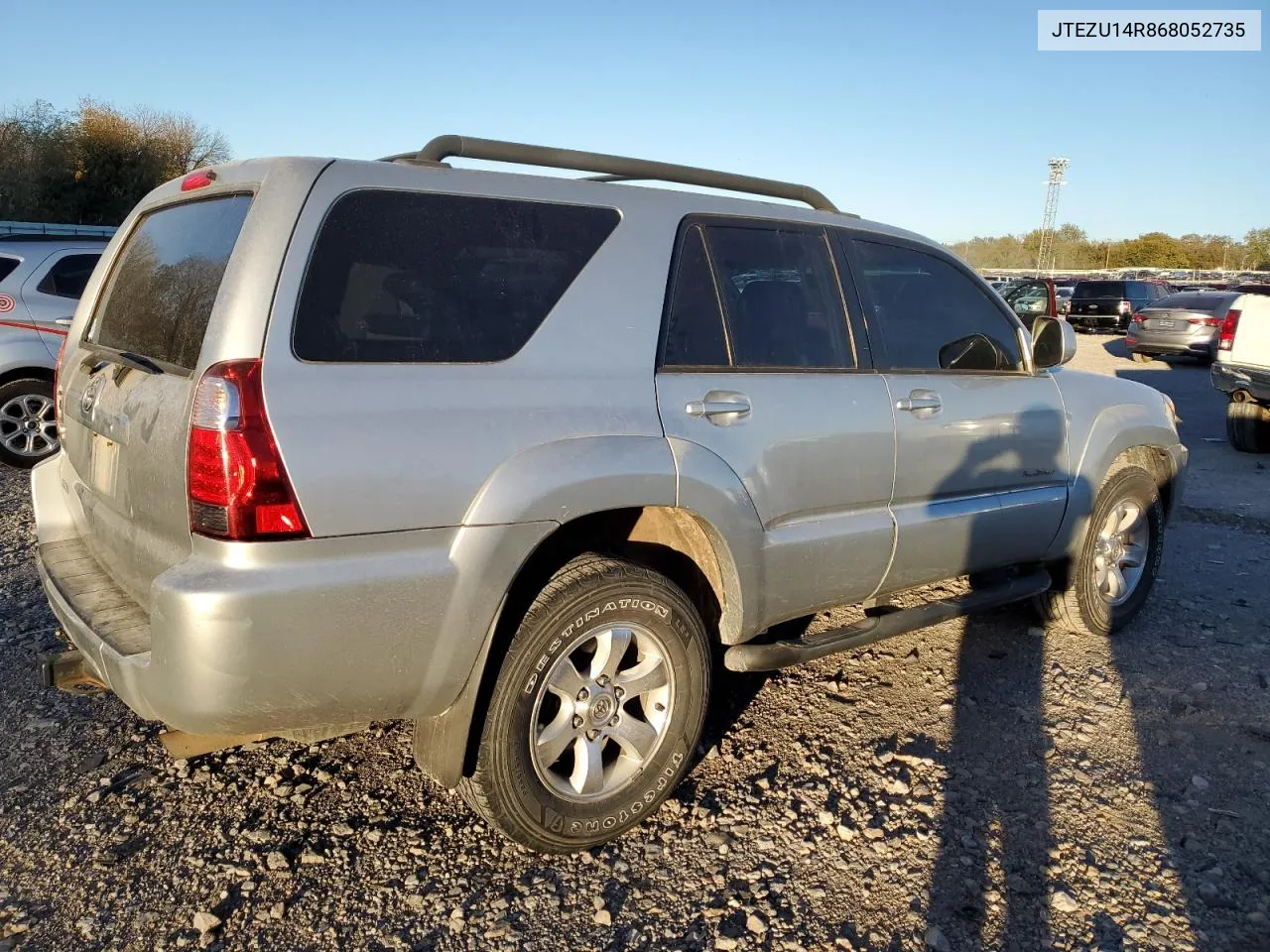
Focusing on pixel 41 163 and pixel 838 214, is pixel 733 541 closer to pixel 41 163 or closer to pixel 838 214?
pixel 838 214

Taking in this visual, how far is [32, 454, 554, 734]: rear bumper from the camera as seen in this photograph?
2217mm

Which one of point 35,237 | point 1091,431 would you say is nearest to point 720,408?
point 1091,431

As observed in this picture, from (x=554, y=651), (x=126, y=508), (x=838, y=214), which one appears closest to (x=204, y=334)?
(x=126, y=508)

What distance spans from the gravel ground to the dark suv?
24.1 m

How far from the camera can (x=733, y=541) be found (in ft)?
9.86

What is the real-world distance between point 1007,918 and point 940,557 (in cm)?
147

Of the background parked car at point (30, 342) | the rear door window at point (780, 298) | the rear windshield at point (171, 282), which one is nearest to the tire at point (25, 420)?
the background parked car at point (30, 342)

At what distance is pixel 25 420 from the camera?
7.57 m

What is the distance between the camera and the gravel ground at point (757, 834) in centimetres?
255

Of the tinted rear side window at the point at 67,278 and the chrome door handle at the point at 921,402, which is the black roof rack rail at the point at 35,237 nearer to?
the tinted rear side window at the point at 67,278

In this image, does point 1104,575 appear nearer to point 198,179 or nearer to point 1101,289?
point 198,179

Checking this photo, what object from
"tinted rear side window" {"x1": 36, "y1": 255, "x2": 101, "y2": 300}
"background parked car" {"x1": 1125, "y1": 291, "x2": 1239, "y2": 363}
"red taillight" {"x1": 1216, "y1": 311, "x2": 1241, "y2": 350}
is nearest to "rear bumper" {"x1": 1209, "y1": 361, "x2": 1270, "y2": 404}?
"red taillight" {"x1": 1216, "y1": 311, "x2": 1241, "y2": 350}

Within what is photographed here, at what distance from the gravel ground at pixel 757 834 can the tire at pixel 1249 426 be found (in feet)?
21.3

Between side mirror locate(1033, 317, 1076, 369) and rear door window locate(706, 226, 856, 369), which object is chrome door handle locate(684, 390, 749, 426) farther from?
side mirror locate(1033, 317, 1076, 369)
